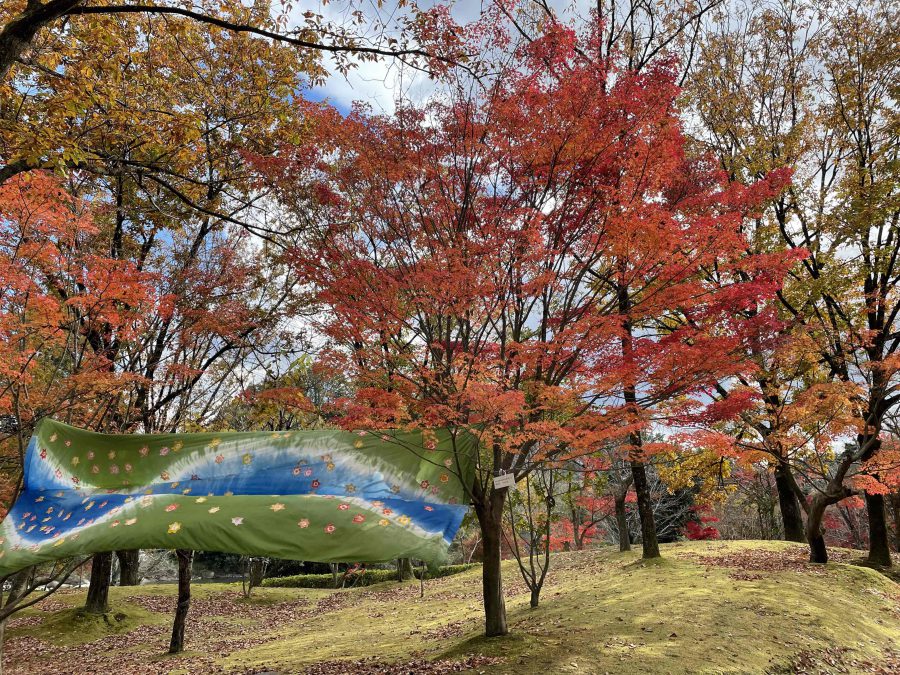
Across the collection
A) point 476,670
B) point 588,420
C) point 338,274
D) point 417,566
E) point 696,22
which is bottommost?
point 417,566

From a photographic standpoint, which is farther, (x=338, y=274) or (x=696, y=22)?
(x=696, y=22)

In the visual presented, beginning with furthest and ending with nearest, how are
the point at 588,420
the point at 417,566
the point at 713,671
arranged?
the point at 417,566, the point at 588,420, the point at 713,671

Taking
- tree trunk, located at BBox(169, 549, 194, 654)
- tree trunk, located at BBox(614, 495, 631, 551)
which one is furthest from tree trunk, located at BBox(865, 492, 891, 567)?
tree trunk, located at BBox(169, 549, 194, 654)

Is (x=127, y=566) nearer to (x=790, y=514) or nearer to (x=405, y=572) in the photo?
(x=405, y=572)

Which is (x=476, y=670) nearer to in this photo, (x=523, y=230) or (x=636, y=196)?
(x=523, y=230)

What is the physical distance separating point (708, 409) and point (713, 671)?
4177 millimetres

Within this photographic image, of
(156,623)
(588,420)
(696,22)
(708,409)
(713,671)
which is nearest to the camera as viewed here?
(713,671)

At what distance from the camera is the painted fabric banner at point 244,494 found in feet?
17.5

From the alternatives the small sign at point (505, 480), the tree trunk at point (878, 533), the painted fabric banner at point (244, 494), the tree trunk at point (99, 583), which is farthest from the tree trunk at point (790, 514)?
the tree trunk at point (99, 583)

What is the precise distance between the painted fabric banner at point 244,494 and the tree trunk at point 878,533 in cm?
1118

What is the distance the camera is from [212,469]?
6.20 m

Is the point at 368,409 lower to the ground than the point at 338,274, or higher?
lower

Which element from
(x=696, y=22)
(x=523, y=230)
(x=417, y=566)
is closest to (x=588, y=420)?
(x=523, y=230)

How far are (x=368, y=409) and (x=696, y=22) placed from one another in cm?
1166
